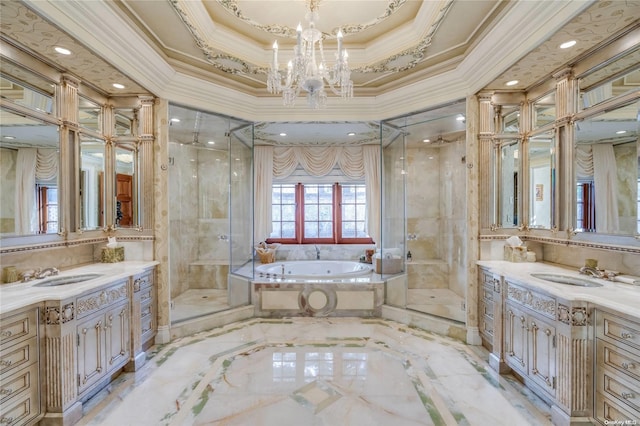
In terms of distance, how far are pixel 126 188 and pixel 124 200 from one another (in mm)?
123

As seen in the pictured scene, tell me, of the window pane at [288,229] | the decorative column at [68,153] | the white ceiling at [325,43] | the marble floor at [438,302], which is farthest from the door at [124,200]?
the marble floor at [438,302]

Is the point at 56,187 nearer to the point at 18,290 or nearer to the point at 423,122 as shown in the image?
the point at 18,290

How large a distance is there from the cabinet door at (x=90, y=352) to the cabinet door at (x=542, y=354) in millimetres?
3049

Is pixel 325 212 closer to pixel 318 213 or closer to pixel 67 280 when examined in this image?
pixel 318 213

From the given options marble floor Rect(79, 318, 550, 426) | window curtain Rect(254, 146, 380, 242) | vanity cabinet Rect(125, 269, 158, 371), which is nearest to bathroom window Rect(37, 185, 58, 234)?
vanity cabinet Rect(125, 269, 158, 371)

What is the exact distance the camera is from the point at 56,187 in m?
2.34

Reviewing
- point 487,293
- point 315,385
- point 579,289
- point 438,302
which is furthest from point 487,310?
point 315,385

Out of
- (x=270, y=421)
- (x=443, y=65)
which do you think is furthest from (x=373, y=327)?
(x=443, y=65)

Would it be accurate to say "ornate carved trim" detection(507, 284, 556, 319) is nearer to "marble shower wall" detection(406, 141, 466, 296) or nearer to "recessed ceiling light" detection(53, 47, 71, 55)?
"marble shower wall" detection(406, 141, 466, 296)

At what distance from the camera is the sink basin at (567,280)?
6.65ft

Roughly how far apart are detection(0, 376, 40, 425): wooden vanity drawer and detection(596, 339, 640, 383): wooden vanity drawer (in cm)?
325

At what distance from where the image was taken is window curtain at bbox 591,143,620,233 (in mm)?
2047

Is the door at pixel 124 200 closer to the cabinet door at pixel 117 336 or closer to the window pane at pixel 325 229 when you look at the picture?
the cabinet door at pixel 117 336

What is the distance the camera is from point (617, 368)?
156 cm
